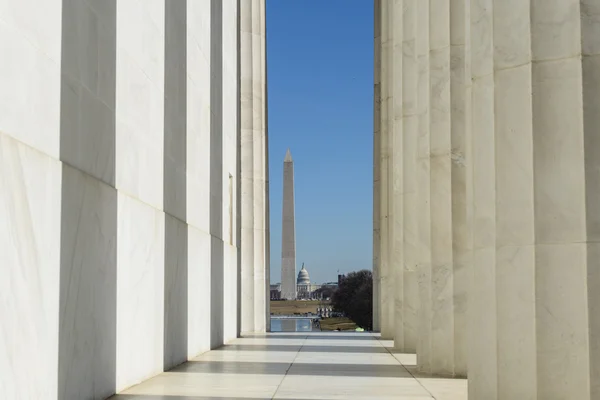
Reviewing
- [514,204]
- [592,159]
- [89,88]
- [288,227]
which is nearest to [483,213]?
[514,204]

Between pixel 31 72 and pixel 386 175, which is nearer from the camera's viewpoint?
pixel 31 72

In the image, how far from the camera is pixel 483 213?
53.6ft

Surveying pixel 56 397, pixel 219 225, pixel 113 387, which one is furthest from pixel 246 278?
pixel 56 397

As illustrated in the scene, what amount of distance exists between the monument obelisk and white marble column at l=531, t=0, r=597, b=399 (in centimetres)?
12394

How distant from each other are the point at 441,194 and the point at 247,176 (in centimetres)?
2493

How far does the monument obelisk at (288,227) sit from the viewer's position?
458 ft

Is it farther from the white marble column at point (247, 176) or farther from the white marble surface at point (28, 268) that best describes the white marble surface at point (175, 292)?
the white marble column at point (247, 176)

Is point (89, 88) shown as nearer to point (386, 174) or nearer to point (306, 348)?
point (306, 348)

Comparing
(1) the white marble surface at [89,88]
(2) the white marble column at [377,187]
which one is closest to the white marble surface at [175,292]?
(1) the white marble surface at [89,88]

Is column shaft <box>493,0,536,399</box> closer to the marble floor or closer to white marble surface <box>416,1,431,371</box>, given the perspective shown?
the marble floor

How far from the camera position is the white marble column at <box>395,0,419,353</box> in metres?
30.9

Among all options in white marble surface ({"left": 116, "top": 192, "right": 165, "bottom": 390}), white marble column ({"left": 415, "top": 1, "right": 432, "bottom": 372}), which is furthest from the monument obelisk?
white marble surface ({"left": 116, "top": 192, "right": 165, "bottom": 390})

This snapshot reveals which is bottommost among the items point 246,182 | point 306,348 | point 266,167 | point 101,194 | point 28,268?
point 306,348

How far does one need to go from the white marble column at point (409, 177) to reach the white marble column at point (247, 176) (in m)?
16.1
